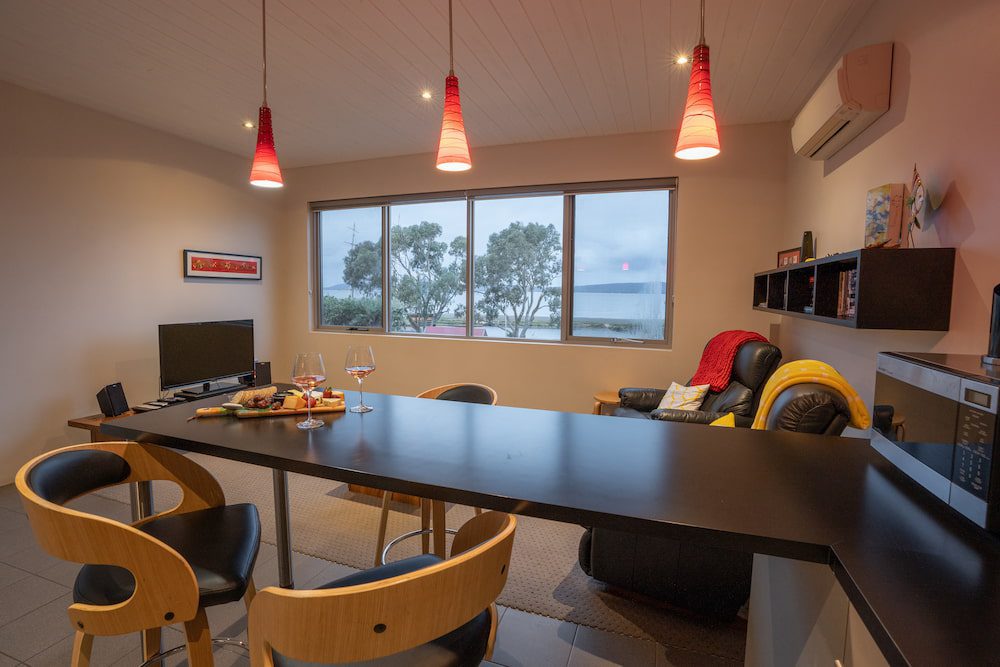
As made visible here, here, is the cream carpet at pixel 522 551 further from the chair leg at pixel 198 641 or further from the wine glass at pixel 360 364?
the chair leg at pixel 198 641

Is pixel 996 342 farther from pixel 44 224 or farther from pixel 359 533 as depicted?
pixel 44 224

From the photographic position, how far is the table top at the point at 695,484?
2.26 ft

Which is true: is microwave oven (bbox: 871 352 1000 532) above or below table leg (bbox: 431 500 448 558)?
above

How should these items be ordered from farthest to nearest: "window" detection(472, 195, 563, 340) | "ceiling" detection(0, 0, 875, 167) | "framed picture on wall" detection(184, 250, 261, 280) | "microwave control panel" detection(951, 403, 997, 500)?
1. "window" detection(472, 195, 563, 340)
2. "framed picture on wall" detection(184, 250, 261, 280)
3. "ceiling" detection(0, 0, 875, 167)
4. "microwave control panel" detection(951, 403, 997, 500)

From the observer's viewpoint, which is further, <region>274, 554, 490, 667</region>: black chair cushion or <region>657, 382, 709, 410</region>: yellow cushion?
<region>657, 382, 709, 410</region>: yellow cushion

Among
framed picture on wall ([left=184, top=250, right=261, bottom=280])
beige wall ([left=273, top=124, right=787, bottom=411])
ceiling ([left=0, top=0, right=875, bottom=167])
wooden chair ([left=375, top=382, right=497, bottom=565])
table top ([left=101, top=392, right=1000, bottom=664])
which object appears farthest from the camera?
framed picture on wall ([left=184, top=250, right=261, bottom=280])

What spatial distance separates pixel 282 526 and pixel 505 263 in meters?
3.21

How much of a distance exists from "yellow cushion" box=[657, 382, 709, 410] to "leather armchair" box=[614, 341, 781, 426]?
0.05 m

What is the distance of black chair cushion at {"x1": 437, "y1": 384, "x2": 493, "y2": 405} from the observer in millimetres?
2357

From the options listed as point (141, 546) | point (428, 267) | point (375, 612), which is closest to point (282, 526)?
point (141, 546)

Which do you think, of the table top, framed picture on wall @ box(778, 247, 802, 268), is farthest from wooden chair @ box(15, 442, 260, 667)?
framed picture on wall @ box(778, 247, 802, 268)

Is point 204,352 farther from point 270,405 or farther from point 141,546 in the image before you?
point 141,546

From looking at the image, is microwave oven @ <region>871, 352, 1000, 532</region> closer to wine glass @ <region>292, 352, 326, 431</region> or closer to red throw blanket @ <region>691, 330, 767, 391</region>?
wine glass @ <region>292, 352, 326, 431</region>

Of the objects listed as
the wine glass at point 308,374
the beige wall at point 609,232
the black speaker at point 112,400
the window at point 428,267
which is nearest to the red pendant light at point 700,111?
the wine glass at point 308,374
